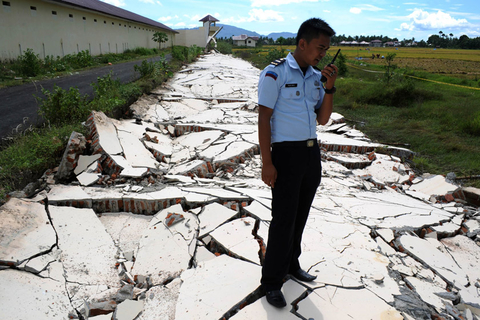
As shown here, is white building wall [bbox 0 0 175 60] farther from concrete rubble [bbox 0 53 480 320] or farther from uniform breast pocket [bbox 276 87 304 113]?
uniform breast pocket [bbox 276 87 304 113]

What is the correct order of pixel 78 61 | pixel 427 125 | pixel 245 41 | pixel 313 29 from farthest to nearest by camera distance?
pixel 245 41, pixel 78 61, pixel 427 125, pixel 313 29

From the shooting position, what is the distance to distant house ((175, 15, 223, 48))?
4144 cm

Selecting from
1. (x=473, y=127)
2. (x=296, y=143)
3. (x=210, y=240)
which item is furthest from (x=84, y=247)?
(x=473, y=127)

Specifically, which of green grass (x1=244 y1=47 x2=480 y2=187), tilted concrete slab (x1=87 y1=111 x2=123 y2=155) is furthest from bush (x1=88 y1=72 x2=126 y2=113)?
green grass (x1=244 y1=47 x2=480 y2=187)

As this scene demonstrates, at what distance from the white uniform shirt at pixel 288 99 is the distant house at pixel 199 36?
4103cm

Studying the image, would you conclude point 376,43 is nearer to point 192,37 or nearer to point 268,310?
point 192,37

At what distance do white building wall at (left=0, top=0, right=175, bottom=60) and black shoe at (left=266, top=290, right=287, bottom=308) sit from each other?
43.9 feet

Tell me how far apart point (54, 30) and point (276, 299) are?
665 inches

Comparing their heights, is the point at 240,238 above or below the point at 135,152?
below

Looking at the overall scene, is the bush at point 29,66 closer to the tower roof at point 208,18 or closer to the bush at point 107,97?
the bush at point 107,97

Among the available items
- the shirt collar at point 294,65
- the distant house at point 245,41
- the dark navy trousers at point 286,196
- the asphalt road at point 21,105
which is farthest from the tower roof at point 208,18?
the dark navy trousers at point 286,196

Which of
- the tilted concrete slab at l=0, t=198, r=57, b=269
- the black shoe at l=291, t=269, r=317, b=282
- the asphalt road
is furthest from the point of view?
the asphalt road

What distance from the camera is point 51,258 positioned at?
222 centimetres

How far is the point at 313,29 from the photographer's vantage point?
161 centimetres
